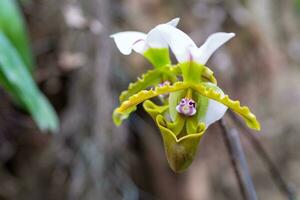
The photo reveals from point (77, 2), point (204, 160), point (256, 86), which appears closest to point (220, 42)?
point (77, 2)

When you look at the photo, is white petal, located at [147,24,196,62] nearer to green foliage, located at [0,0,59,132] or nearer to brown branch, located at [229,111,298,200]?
brown branch, located at [229,111,298,200]

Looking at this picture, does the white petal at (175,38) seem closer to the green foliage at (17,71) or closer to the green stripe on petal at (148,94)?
the green stripe on petal at (148,94)

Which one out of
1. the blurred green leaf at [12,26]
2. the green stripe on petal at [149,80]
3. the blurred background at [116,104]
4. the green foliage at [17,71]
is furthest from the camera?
the blurred background at [116,104]

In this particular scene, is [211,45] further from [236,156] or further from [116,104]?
[116,104]

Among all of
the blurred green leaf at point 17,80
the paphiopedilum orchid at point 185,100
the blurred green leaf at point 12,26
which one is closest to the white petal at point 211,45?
the paphiopedilum orchid at point 185,100

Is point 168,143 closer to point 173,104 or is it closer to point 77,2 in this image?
point 173,104

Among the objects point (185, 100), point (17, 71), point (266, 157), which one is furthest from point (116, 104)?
point (185, 100)
